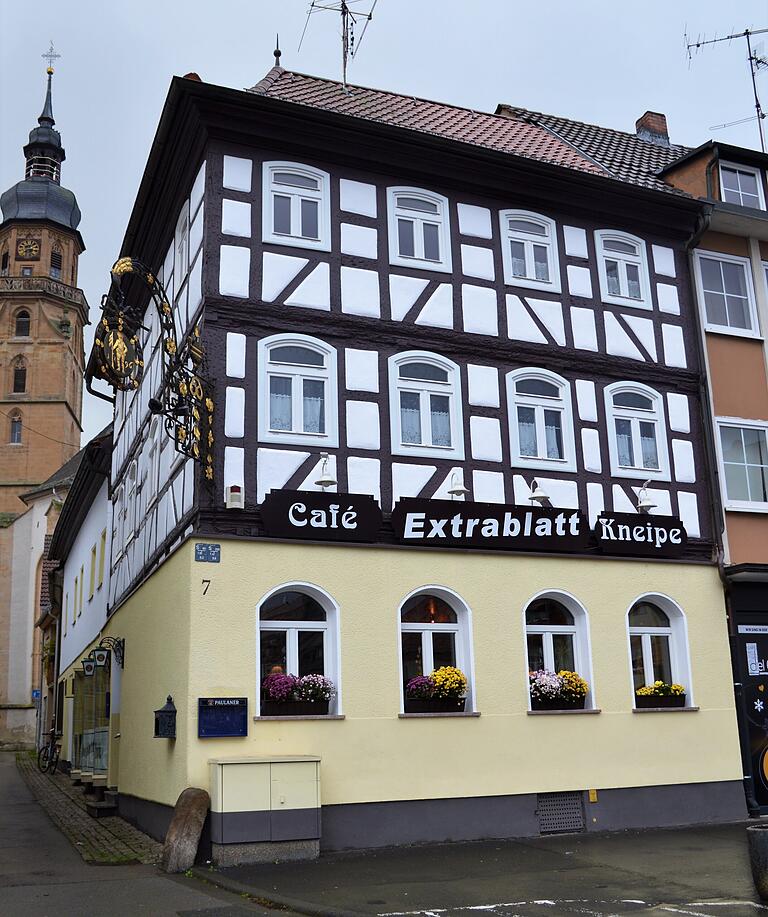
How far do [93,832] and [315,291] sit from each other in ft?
29.7

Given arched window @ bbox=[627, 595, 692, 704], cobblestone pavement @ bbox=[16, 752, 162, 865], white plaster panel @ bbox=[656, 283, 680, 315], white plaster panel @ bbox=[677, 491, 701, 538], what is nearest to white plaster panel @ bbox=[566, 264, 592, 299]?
white plaster panel @ bbox=[656, 283, 680, 315]

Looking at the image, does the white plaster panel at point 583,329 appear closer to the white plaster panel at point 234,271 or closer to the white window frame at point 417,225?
the white window frame at point 417,225

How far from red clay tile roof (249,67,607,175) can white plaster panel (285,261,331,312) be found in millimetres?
3315

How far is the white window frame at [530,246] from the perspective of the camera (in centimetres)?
1703

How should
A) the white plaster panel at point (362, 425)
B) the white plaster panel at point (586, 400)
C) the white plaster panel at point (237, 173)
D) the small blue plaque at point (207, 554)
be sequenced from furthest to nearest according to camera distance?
the white plaster panel at point (586, 400)
the white plaster panel at point (237, 173)
the white plaster panel at point (362, 425)
the small blue plaque at point (207, 554)

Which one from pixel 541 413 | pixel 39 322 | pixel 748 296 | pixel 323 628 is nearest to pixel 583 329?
pixel 541 413

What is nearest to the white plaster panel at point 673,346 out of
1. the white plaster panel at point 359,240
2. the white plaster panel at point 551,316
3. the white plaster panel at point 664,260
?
the white plaster panel at point 664,260

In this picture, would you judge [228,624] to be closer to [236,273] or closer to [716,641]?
[236,273]

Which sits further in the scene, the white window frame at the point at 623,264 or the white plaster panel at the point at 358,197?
the white window frame at the point at 623,264

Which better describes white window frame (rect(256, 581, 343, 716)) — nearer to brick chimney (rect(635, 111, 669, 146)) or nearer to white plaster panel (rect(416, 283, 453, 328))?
white plaster panel (rect(416, 283, 453, 328))

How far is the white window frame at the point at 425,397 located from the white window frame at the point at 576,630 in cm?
237

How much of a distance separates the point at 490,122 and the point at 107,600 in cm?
1311

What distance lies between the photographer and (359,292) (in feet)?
51.7

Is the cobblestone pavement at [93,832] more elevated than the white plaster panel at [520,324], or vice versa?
the white plaster panel at [520,324]
